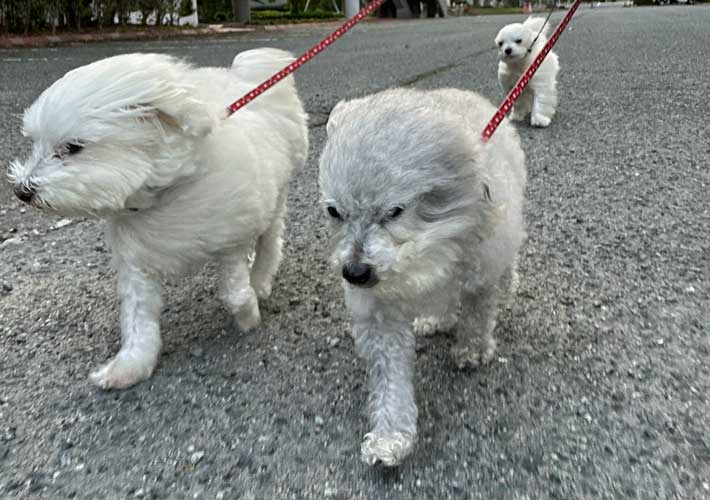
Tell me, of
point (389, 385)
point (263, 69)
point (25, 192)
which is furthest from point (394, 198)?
point (263, 69)

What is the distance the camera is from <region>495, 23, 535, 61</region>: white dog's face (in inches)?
297

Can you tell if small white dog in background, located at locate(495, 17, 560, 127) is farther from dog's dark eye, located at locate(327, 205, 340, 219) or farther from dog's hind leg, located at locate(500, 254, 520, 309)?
dog's dark eye, located at locate(327, 205, 340, 219)

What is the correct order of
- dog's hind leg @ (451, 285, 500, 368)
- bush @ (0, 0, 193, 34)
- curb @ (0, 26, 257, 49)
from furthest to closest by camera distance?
bush @ (0, 0, 193, 34), curb @ (0, 26, 257, 49), dog's hind leg @ (451, 285, 500, 368)

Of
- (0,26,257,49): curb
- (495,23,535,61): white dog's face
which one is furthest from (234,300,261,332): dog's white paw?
(0,26,257,49): curb

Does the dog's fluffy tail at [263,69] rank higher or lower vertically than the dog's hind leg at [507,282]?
higher

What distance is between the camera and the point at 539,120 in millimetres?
6773

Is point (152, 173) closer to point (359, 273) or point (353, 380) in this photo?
point (359, 273)

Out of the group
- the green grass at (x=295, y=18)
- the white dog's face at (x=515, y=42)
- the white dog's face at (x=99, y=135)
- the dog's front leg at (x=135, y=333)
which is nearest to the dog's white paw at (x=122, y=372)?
the dog's front leg at (x=135, y=333)

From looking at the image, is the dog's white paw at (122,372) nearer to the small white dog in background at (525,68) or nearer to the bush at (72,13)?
the small white dog in background at (525,68)

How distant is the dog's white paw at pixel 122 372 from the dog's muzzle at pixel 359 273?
1166mm

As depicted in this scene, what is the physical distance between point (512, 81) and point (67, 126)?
20.1ft

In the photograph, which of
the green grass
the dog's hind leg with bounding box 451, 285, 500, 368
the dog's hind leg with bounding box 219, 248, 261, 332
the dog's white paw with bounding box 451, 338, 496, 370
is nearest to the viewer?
the dog's hind leg with bounding box 451, 285, 500, 368

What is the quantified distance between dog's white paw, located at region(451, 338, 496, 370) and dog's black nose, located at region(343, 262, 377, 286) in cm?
Result: 87

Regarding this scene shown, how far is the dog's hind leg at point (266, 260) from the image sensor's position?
3469mm
